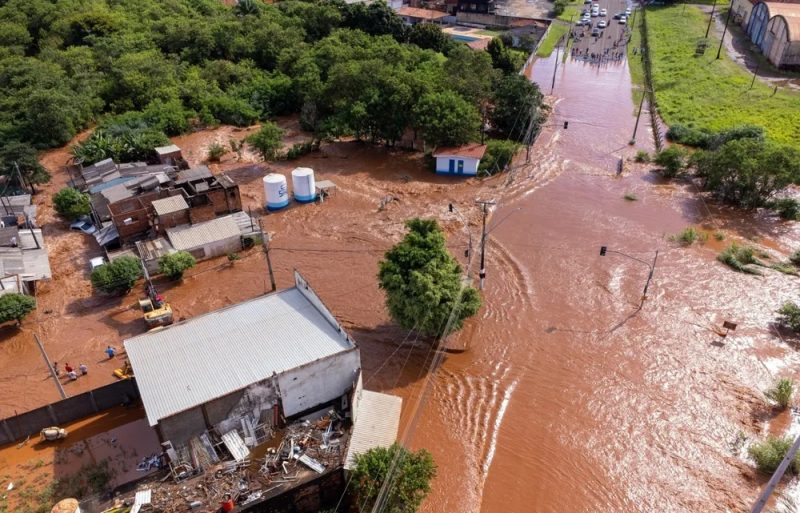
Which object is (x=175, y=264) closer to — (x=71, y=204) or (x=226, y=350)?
(x=226, y=350)

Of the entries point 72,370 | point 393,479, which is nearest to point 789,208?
point 393,479

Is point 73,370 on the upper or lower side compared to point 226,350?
lower

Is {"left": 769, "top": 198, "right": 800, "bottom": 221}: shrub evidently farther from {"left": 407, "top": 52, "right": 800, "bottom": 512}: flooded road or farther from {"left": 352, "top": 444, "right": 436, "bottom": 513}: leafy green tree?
{"left": 352, "top": 444, "right": 436, "bottom": 513}: leafy green tree

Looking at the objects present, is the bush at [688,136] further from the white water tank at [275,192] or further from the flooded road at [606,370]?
the white water tank at [275,192]

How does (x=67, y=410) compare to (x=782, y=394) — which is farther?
(x=782, y=394)

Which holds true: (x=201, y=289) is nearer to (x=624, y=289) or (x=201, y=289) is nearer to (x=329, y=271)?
(x=329, y=271)
